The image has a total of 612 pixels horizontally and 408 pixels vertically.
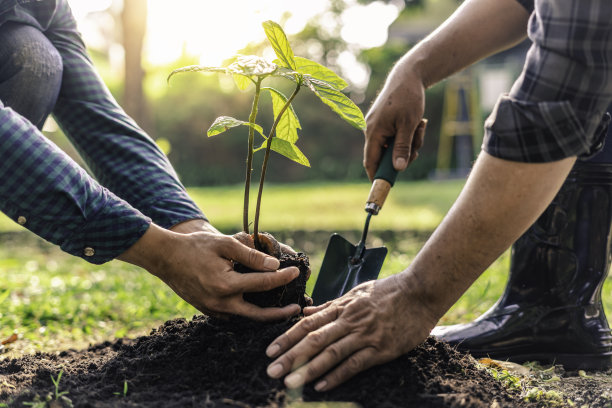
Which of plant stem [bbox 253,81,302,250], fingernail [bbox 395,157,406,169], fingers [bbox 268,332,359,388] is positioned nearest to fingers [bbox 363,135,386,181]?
fingernail [bbox 395,157,406,169]

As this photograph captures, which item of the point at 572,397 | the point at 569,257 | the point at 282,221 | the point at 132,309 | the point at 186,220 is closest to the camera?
the point at 572,397

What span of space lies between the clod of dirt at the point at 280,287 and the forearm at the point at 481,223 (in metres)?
0.44

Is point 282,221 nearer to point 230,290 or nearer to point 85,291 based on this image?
point 85,291

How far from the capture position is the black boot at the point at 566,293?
208cm

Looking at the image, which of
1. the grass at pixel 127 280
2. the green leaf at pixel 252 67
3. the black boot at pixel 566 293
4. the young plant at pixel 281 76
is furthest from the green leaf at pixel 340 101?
the grass at pixel 127 280

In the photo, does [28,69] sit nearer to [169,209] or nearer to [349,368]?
[169,209]

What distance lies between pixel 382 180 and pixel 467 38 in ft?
1.95

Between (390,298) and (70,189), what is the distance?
893mm

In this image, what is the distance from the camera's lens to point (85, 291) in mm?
3434

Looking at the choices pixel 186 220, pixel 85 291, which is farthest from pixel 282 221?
pixel 186 220

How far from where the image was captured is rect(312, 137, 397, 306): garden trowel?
81.0 inches

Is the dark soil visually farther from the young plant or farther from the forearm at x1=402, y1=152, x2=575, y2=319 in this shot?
the forearm at x1=402, y1=152, x2=575, y2=319

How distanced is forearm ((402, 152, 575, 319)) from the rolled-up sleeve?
78cm

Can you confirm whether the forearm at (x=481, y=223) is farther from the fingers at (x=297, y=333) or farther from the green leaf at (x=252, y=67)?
the green leaf at (x=252, y=67)
